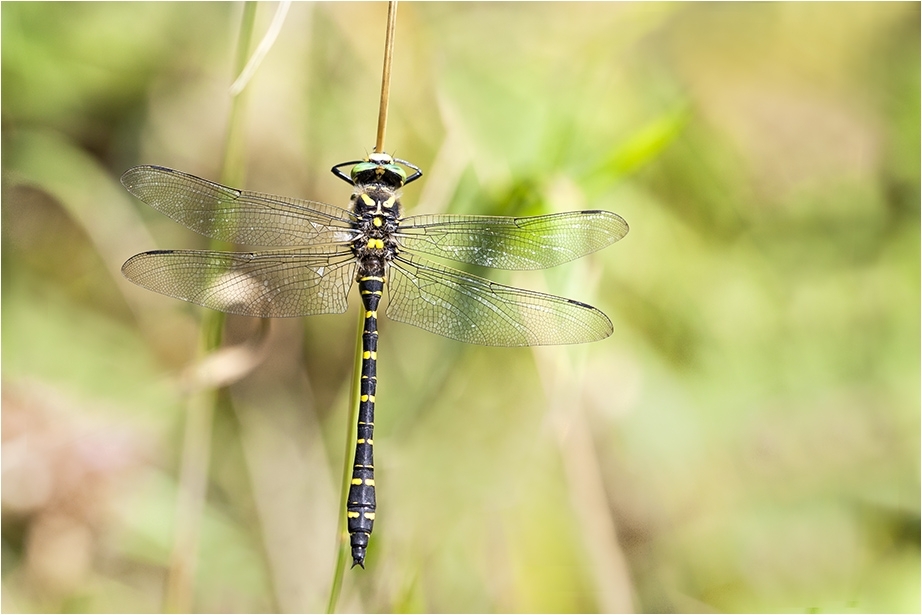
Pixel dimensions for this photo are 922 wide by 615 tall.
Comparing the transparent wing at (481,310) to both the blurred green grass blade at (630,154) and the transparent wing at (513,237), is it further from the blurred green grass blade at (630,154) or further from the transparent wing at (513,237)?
the blurred green grass blade at (630,154)

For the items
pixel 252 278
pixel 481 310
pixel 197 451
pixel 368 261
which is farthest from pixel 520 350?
pixel 197 451

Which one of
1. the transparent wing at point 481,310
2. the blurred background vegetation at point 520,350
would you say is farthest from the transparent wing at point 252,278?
the blurred background vegetation at point 520,350

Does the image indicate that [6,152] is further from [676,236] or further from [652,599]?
[652,599]

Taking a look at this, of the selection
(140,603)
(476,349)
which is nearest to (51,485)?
(140,603)

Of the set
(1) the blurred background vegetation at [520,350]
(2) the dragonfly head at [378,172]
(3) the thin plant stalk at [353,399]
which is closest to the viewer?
(3) the thin plant stalk at [353,399]

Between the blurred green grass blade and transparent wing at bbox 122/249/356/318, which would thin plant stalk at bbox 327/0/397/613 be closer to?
transparent wing at bbox 122/249/356/318

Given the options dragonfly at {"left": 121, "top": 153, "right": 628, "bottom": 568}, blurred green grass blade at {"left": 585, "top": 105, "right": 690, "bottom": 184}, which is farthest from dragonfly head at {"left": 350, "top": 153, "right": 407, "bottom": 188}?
blurred green grass blade at {"left": 585, "top": 105, "right": 690, "bottom": 184}
